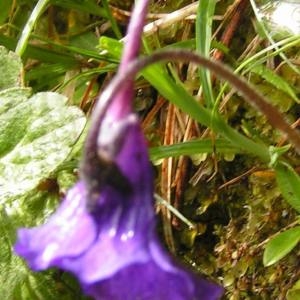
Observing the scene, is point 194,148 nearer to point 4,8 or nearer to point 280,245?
point 280,245

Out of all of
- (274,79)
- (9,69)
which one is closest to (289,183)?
(274,79)

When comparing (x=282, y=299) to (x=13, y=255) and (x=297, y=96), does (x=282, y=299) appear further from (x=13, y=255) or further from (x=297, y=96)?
(x=13, y=255)

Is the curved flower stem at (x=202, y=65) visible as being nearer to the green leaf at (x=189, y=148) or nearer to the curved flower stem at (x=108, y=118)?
the curved flower stem at (x=108, y=118)

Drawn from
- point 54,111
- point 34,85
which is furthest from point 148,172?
point 34,85

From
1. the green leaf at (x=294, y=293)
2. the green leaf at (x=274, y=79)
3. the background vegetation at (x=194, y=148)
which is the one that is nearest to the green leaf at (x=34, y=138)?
the background vegetation at (x=194, y=148)

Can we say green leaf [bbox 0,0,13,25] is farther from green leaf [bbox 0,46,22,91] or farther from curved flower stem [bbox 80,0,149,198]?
curved flower stem [bbox 80,0,149,198]
